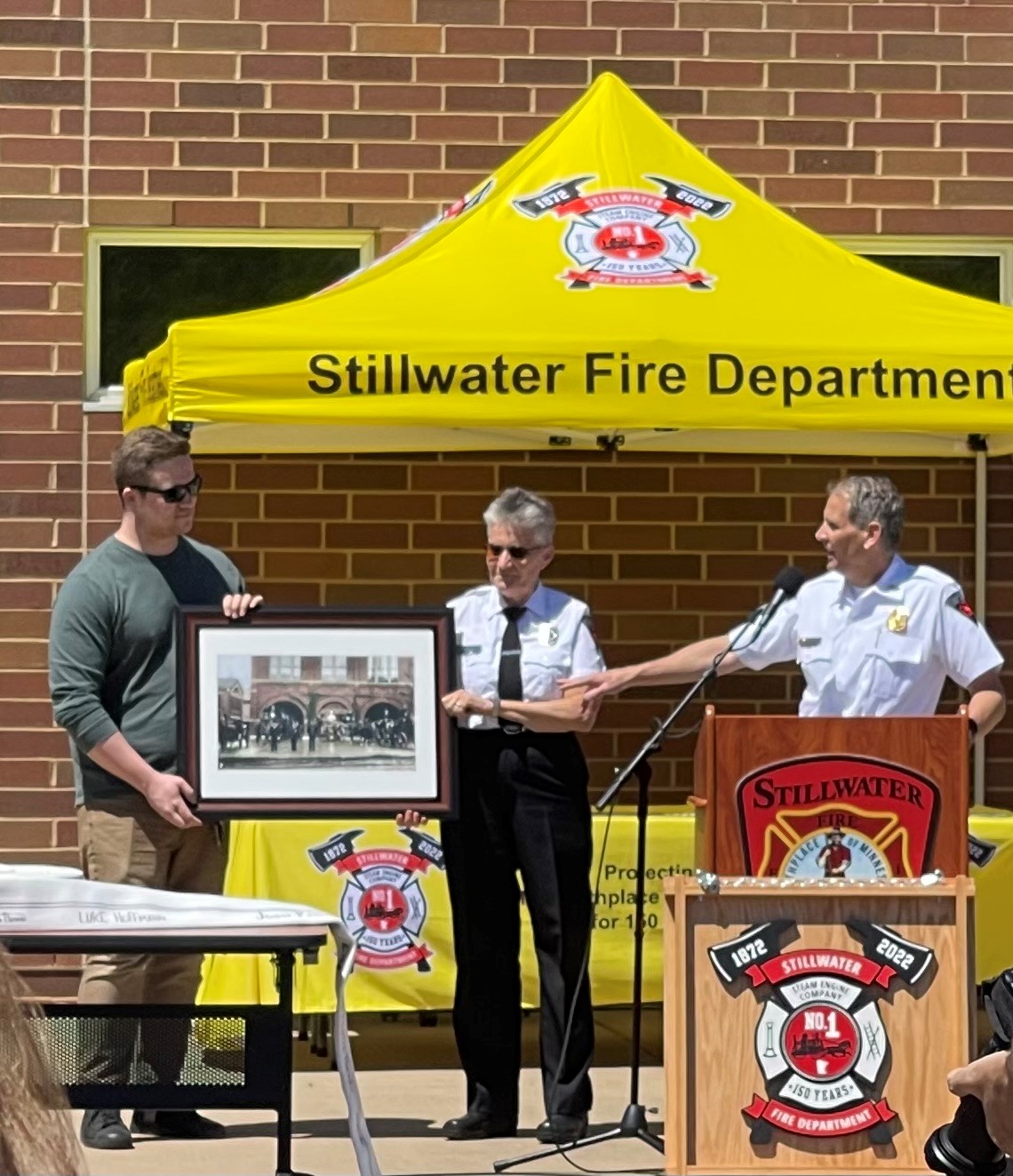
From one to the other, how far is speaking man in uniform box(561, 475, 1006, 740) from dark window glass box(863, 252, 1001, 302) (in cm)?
282

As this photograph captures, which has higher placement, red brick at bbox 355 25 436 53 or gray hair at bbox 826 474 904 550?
red brick at bbox 355 25 436 53

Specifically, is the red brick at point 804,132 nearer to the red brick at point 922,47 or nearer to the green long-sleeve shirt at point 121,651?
the red brick at point 922,47

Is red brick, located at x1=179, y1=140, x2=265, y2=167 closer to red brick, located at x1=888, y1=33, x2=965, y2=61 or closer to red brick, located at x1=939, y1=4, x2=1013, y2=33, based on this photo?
red brick, located at x1=888, y1=33, x2=965, y2=61

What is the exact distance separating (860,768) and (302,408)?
2.15 m

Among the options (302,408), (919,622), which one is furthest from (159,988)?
(919,622)

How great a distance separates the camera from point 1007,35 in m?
9.02

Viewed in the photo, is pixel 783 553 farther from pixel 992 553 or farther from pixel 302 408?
pixel 302 408

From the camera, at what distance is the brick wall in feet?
28.3

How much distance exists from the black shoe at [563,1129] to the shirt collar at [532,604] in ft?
4.78

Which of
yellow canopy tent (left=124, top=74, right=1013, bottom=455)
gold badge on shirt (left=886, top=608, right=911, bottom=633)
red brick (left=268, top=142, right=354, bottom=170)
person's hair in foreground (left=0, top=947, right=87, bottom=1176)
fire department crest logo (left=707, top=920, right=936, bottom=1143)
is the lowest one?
fire department crest logo (left=707, top=920, right=936, bottom=1143)

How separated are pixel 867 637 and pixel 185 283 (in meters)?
3.59

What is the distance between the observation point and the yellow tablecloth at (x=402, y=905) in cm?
773

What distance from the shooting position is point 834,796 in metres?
5.73

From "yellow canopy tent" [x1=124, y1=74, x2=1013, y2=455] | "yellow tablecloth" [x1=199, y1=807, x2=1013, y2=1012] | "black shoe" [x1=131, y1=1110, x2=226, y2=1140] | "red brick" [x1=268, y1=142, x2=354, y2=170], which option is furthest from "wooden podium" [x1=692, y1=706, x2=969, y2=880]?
"red brick" [x1=268, y1=142, x2=354, y2=170]
